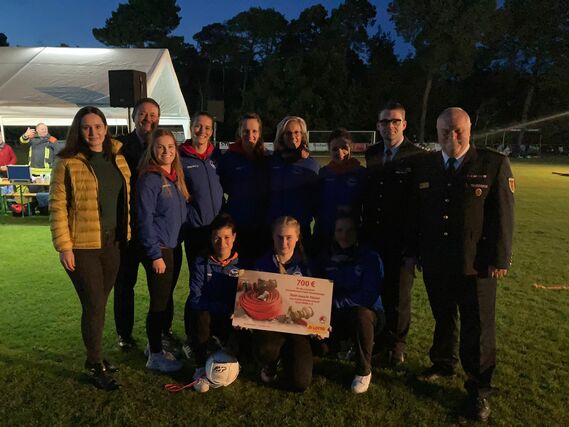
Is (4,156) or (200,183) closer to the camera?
(200,183)

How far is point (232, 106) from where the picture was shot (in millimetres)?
45031

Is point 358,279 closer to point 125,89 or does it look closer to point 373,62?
point 125,89

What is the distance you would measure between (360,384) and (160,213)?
69.8 inches

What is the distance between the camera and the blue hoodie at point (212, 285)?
11.0ft

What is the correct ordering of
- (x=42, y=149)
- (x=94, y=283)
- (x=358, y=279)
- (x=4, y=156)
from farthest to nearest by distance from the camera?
1. (x=4, y=156)
2. (x=42, y=149)
3. (x=358, y=279)
4. (x=94, y=283)

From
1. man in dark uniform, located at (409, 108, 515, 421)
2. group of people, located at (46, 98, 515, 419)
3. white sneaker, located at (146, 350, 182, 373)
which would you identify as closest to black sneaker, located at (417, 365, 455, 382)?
group of people, located at (46, 98, 515, 419)

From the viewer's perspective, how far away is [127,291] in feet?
12.0

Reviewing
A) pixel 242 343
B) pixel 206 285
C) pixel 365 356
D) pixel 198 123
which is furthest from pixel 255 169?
pixel 365 356

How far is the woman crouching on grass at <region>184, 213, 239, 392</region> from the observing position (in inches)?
128

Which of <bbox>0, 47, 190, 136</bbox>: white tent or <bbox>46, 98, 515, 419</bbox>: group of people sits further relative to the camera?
<bbox>0, 47, 190, 136</bbox>: white tent

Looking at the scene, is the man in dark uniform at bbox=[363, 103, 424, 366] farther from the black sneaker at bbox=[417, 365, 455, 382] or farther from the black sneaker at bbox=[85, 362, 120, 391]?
the black sneaker at bbox=[85, 362, 120, 391]

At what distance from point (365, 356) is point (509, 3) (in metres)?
47.3

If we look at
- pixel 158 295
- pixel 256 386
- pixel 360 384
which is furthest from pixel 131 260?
pixel 360 384

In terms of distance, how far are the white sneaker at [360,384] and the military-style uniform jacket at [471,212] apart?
0.91 m
